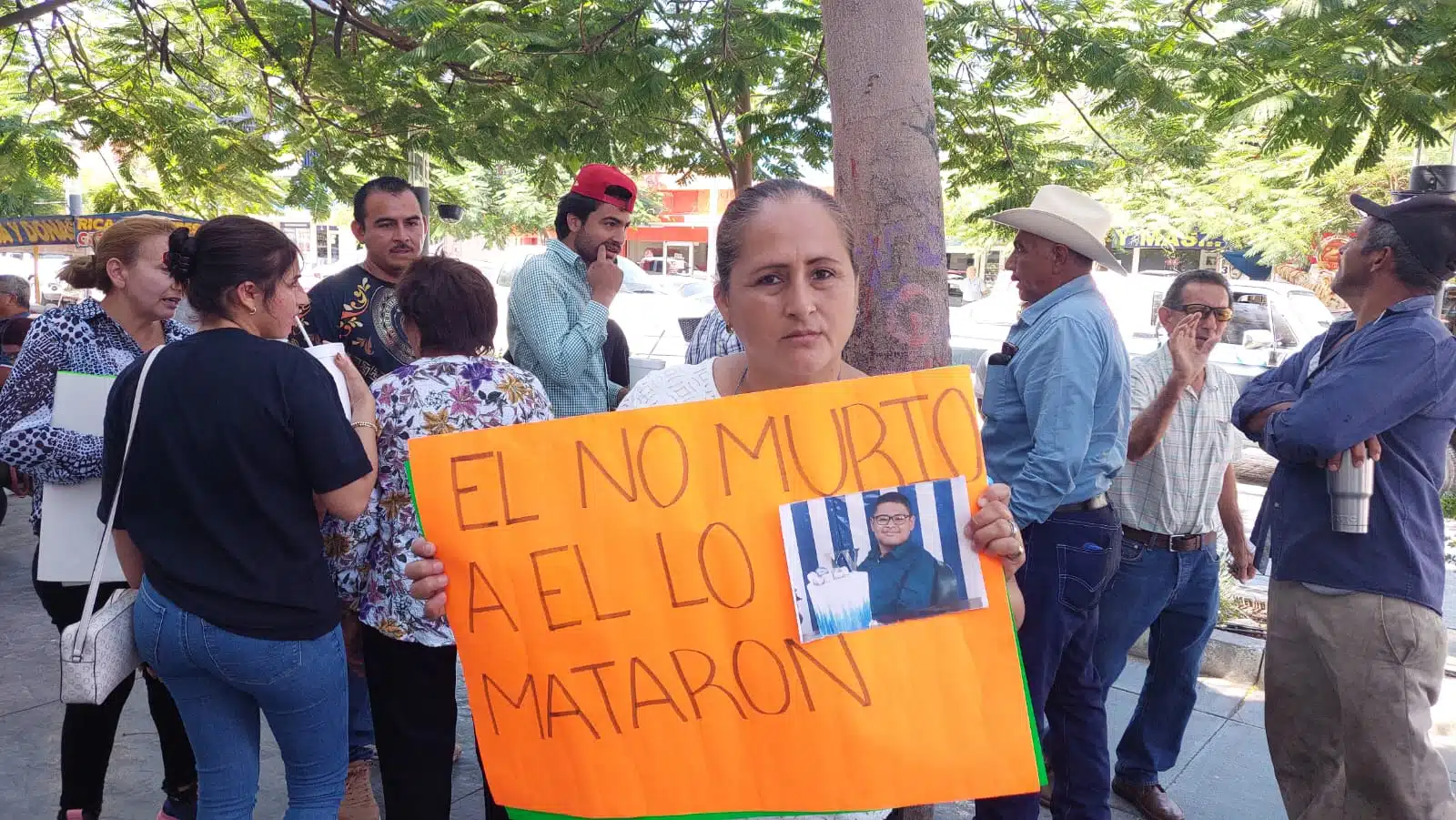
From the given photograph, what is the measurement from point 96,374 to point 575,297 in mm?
1599

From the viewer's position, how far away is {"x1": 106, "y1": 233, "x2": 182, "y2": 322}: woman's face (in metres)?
3.24

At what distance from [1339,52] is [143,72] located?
8.42 metres

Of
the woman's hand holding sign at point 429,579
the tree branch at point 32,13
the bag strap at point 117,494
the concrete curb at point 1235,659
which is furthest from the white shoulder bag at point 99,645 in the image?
the concrete curb at point 1235,659

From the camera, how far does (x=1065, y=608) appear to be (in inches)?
129

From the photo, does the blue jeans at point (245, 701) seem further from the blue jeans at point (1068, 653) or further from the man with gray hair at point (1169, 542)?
the man with gray hair at point (1169, 542)

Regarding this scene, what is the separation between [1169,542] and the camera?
3805 mm

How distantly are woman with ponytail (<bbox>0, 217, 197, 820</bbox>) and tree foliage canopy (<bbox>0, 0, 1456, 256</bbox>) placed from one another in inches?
119

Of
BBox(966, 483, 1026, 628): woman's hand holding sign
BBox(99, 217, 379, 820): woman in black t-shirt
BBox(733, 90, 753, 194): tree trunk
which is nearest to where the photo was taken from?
BBox(966, 483, 1026, 628): woman's hand holding sign

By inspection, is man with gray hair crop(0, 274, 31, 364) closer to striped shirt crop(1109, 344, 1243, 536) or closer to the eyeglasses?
striped shirt crop(1109, 344, 1243, 536)

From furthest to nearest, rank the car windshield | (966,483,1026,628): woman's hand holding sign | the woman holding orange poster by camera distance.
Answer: the car windshield, the woman holding orange poster, (966,483,1026,628): woman's hand holding sign

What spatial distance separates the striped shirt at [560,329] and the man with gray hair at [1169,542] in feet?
6.76

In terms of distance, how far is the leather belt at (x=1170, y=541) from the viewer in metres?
3.81

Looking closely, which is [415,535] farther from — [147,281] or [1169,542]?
[1169,542]

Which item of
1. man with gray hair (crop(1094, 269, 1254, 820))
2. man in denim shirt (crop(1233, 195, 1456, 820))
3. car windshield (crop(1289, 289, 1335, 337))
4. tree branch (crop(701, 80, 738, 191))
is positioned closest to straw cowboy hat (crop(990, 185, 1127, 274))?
man with gray hair (crop(1094, 269, 1254, 820))
